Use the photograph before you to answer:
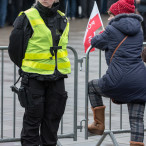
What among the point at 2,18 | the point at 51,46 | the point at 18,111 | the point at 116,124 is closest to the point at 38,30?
the point at 51,46

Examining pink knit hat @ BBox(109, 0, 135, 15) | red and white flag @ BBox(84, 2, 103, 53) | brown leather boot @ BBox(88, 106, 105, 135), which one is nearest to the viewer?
pink knit hat @ BBox(109, 0, 135, 15)

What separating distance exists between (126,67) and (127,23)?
428mm

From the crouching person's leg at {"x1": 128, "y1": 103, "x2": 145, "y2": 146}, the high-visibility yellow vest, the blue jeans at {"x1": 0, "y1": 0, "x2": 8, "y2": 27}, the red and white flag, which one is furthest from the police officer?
the blue jeans at {"x1": 0, "y1": 0, "x2": 8, "y2": 27}

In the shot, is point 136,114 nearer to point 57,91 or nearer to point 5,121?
point 57,91

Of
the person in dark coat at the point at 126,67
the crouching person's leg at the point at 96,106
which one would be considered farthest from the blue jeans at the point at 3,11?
the person in dark coat at the point at 126,67

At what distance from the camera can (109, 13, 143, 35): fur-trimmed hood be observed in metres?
5.89

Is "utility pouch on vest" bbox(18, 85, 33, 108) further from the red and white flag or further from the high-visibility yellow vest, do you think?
the red and white flag

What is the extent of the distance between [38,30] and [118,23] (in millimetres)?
827

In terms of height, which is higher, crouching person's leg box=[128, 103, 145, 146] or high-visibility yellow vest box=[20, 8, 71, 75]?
high-visibility yellow vest box=[20, 8, 71, 75]

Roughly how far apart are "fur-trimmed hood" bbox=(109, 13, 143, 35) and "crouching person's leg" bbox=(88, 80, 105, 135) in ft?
2.11

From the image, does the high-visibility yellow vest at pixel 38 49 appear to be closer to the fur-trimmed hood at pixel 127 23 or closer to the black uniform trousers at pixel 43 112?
the black uniform trousers at pixel 43 112

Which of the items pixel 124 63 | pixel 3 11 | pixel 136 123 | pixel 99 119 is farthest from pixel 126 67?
pixel 3 11

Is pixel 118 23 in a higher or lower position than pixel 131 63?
higher

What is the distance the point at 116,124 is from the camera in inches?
307
